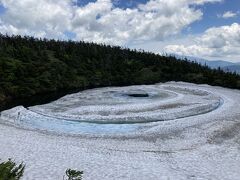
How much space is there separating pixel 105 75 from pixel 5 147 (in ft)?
236

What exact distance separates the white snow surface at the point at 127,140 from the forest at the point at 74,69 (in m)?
15.0

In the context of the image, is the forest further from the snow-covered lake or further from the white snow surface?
the white snow surface

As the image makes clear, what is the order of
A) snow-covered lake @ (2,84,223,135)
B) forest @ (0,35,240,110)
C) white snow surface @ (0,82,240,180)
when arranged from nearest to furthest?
white snow surface @ (0,82,240,180) → snow-covered lake @ (2,84,223,135) → forest @ (0,35,240,110)

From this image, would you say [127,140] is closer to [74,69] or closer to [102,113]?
[102,113]

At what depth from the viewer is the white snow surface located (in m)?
24.4

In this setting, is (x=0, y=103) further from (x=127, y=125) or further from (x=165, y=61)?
(x=165, y=61)

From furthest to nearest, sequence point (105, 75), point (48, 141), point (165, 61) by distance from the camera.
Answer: point (165, 61)
point (105, 75)
point (48, 141)

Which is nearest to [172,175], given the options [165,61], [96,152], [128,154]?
[128,154]

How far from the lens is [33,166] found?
953 inches

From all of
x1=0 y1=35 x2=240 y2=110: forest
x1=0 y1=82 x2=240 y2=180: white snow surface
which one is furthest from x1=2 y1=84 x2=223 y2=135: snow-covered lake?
x1=0 y1=35 x2=240 y2=110: forest

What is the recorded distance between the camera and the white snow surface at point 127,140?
80.2 ft

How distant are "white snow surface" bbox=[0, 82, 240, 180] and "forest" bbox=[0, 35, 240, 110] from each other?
15.0 meters

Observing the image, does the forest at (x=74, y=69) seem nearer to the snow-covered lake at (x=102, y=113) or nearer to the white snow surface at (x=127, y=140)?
the snow-covered lake at (x=102, y=113)

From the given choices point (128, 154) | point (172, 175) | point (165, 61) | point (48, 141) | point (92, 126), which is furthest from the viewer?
point (165, 61)
